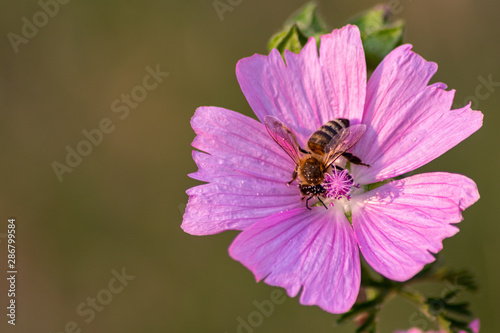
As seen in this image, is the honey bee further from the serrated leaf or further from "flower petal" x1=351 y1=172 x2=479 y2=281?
the serrated leaf

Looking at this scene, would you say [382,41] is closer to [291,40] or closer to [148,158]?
[291,40]

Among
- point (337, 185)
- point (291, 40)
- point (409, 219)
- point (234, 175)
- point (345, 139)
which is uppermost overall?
point (291, 40)

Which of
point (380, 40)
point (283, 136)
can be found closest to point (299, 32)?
point (380, 40)

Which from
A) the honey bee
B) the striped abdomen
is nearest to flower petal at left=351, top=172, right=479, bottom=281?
the honey bee

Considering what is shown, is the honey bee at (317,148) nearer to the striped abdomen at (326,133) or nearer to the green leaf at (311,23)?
the striped abdomen at (326,133)

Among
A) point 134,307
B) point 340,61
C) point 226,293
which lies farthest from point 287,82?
point 134,307

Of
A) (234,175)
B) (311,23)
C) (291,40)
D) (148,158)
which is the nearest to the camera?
(234,175)

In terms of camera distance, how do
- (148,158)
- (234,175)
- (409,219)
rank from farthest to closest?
(148,158) < (234,175) < (409,219)
